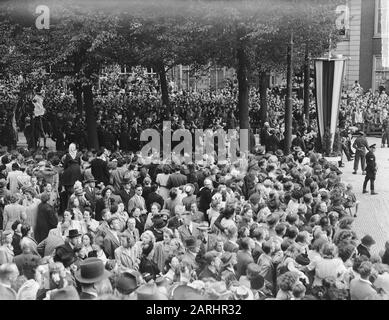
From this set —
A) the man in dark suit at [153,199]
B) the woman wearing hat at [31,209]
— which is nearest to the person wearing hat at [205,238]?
the man in dark suit at [153,199]

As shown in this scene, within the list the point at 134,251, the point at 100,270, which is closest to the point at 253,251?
the point at 134,251

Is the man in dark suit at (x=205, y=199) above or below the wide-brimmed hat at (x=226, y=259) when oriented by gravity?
below

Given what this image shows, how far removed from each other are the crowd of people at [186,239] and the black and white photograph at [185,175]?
3 cm

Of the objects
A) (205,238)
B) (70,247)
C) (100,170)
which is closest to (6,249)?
(70,247)

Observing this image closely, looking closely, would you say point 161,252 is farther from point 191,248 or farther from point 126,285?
point 126,285

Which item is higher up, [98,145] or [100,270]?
[100,270]

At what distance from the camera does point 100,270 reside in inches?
316

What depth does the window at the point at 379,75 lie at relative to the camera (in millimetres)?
41438

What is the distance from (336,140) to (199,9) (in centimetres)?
587

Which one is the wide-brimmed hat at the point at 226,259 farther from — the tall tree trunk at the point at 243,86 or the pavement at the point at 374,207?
the tall tree trunk at the point at 243,86

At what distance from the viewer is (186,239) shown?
9469mm

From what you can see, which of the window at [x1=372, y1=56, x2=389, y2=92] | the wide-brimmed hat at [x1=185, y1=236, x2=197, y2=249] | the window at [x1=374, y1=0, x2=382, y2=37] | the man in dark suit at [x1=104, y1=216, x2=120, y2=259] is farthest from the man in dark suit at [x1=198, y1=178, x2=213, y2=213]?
the window at [x1=372, y1=56, x2=389, y2=92]
